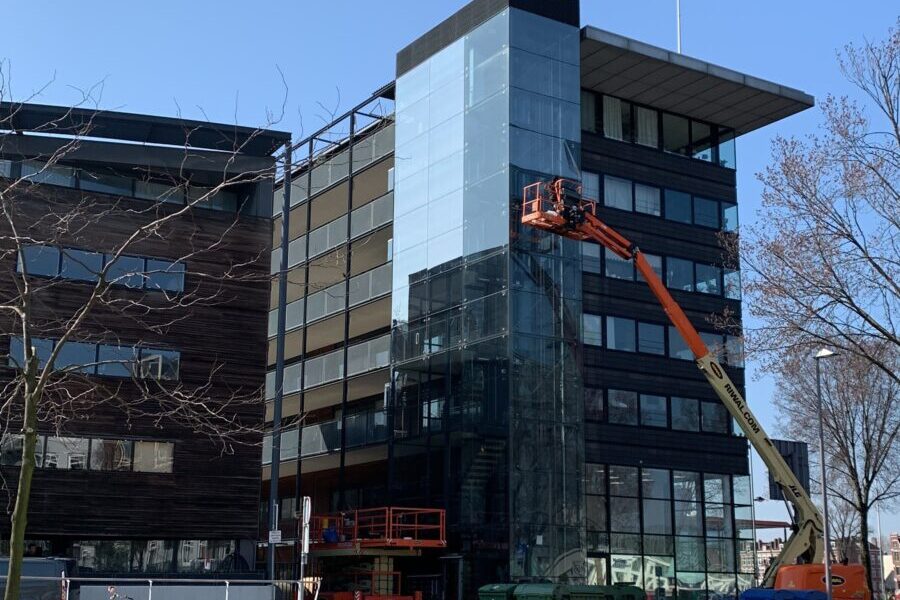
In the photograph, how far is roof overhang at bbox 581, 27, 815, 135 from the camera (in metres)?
44.2

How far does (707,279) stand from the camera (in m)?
48.7

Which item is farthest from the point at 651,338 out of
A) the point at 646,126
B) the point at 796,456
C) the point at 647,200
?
the point at 796,456

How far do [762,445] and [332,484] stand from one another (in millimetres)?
25111

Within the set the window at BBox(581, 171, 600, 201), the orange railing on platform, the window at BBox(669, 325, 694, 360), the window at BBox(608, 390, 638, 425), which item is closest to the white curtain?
the window at BBox(581, 171, 600, 201)

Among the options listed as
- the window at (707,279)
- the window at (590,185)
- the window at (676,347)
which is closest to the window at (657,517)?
A: the window at (676,347)

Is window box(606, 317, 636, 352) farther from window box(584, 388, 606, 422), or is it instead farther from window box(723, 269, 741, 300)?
window box(723, 269, 741, 300)

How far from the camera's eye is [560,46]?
4281 centimetres

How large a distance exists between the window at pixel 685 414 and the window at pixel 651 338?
2.05m

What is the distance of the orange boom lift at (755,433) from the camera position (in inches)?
1249

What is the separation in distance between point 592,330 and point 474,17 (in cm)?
1264

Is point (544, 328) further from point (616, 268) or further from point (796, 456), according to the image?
point (796, 456)

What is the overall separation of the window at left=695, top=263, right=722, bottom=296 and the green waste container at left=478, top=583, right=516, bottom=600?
18456 millimetres

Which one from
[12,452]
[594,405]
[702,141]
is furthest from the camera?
[702,141]

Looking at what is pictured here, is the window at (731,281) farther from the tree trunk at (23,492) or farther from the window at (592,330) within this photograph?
the tree trunk at (23,492)
